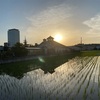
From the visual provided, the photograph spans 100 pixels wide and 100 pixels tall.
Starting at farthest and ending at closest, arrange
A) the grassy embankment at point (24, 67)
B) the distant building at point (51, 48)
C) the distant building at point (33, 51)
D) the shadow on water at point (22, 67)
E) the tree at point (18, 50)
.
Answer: the distant building at point (51, 48) → the distant building at point (33, 51) → the tree at point (18, 50) → the grassy embankment at point (24, 67) → the shadow on water at point (22, 67)

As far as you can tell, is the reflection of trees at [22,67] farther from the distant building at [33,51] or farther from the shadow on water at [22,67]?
the distant building at [33,51]

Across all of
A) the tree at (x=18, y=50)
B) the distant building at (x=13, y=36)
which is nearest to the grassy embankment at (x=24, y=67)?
the tree at (x=18, y=50)

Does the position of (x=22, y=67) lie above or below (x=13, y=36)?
below

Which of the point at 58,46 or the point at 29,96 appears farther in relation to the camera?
the point at 58,46

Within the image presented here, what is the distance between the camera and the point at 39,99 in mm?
8383

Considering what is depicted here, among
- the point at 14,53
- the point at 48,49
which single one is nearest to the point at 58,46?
the point at 48,49

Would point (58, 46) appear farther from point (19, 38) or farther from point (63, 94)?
point (63, 94)

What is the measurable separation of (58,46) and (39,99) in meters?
58.2

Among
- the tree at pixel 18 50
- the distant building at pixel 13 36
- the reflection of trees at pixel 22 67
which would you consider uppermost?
the distant building at pixel 13 36

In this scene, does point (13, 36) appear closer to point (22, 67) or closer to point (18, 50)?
point (18, 50)

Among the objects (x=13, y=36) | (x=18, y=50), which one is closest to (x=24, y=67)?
(x=18, y=50)

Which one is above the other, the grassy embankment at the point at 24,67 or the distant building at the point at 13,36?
the distant building at the point at 13,36

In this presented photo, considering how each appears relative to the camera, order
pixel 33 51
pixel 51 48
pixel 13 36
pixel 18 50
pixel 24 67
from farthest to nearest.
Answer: pixel 13 36
pixel 51 48
pixel 33 51
pixel 18 50
pixel 24 67

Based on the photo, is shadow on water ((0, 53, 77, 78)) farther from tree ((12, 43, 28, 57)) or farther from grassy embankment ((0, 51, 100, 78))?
tree ((12, 43, 28, 57))
